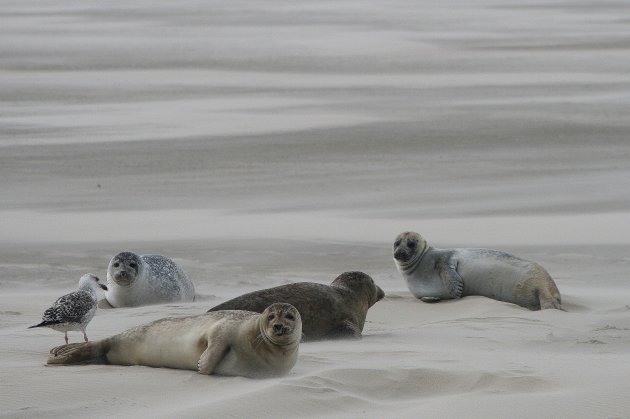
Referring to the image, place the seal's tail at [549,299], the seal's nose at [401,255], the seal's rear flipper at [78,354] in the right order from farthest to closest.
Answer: the seal's nose at [401,255], the seal's tail at [549,299], the seal's rear flipper at [78,354]

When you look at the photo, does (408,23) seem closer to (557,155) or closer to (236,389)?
(557,155)

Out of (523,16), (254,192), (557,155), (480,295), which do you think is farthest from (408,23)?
(480,295)

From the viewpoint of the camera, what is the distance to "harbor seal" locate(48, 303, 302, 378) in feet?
19.9

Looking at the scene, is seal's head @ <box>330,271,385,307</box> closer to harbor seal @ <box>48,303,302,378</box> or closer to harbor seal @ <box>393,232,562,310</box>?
harbor seal @ <box>393,232,562,310</box>

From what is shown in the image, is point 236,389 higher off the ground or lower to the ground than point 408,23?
lower

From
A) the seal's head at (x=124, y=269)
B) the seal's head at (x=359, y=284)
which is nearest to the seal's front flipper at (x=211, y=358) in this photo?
the seal's head at (x=359, y=284)

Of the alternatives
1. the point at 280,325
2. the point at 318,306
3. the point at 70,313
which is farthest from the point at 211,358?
the point at 318,306

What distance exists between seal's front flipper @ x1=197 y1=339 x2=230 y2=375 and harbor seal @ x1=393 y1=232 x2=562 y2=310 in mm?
3524

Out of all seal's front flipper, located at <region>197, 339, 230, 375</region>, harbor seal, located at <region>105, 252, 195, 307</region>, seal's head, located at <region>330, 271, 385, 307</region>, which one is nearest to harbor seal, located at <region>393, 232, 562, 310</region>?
seal's head, located at <region>330, 271, 385, 307</region>

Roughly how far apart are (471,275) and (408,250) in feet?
1.67

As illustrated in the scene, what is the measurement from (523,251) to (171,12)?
88.5 feet

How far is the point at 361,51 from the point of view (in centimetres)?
2727

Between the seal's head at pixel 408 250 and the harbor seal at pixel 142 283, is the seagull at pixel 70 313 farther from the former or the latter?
the seal's head at pixel 408 250

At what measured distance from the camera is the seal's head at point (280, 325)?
5953 millimetres
